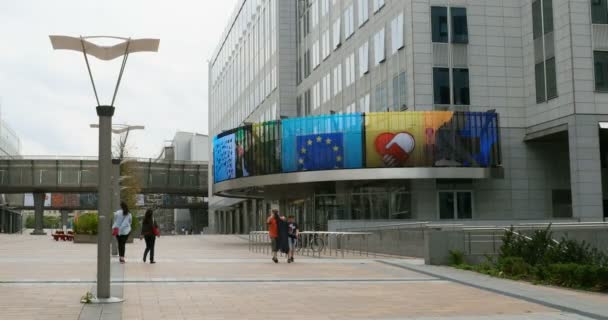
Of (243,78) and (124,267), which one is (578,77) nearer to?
(124,267)

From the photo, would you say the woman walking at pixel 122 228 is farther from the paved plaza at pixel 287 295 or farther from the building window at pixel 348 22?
the building window at pixel 348 22

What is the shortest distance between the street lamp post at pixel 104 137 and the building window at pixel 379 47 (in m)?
31.8

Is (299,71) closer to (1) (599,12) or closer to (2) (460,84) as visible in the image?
(2) (460,84)

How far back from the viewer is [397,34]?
42.0 m

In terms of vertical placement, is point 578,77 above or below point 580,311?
above

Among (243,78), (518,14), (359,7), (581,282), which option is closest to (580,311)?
(581,282)

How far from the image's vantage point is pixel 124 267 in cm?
2109

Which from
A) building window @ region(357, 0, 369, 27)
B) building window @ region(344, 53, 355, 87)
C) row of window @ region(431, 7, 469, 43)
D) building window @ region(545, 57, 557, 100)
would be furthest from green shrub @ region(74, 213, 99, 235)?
building window @ region(545, 57, 557, 100)

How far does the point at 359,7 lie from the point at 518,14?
10427 mm

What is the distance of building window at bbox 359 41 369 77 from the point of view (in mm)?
46656

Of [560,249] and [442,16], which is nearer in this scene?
[560,249]

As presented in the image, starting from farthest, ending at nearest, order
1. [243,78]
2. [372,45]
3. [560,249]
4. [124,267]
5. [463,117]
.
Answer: [243,78] < [372,45] < [463,117] < [124,267] < [560,249]

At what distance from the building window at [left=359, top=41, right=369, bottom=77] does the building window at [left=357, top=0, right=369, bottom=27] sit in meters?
1.48

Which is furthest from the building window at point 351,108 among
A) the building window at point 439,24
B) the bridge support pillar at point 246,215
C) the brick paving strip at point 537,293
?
the bridge support pillar at point 246,215
